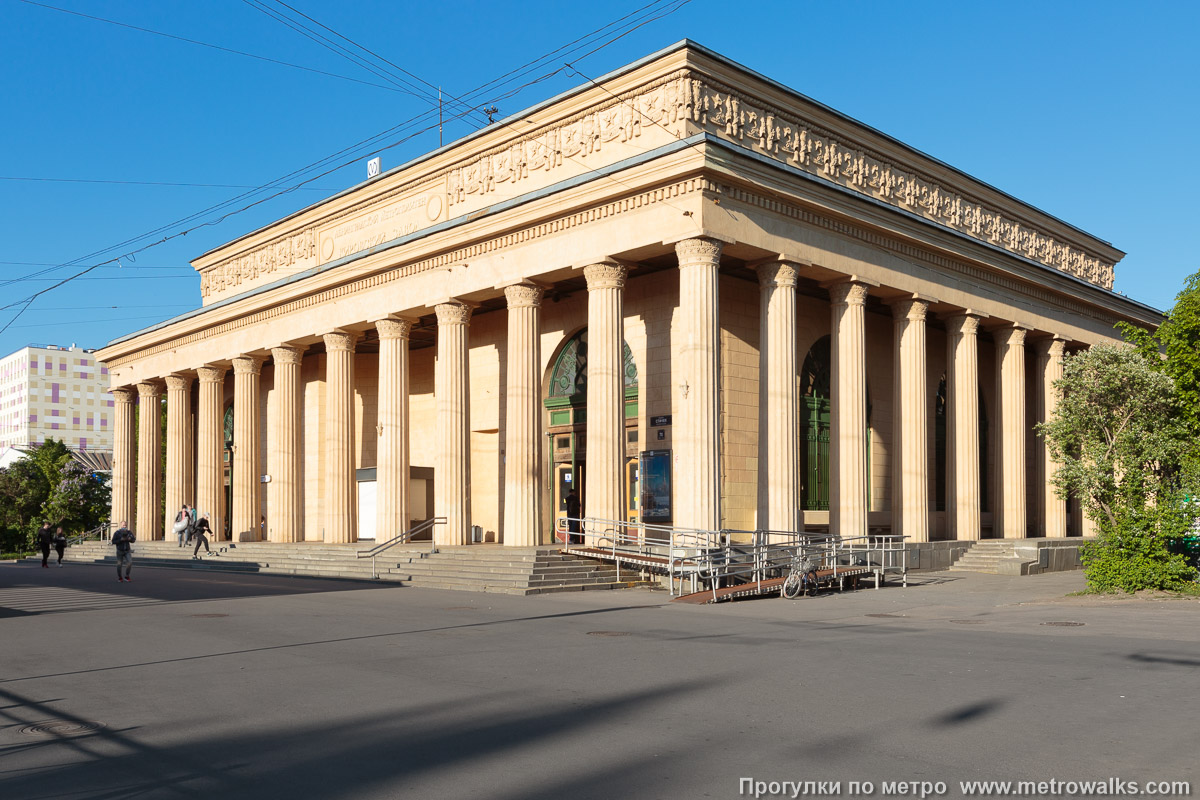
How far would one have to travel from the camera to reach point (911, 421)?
31141 millimetres

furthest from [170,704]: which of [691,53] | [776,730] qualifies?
[691,53]

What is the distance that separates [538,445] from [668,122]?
30.7 ft

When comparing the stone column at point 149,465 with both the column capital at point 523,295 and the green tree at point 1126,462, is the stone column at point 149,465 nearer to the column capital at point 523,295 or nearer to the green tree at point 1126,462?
the column capital at point 523,295

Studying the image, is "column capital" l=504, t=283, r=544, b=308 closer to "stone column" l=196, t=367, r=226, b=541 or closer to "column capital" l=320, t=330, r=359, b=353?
"column capital" l=320, t=330, r=359, b=353

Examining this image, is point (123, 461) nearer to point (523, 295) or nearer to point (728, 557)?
point (523, 295)

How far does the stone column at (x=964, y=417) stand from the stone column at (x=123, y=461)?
35.8 metres

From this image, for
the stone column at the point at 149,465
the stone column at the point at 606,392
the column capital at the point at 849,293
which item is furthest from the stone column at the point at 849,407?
the stone column at the point at 149,465

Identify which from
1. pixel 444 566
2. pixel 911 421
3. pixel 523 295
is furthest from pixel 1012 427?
pixel 444 566

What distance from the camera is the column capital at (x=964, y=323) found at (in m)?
33.5

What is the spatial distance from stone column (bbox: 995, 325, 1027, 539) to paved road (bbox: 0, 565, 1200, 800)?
692 inches

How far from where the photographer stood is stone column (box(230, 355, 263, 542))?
134 feet

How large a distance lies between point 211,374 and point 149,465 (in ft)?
23.3

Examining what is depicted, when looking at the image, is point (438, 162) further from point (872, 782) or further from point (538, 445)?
point (872, 782)

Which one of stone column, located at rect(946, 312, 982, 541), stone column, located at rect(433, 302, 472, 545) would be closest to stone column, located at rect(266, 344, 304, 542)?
stone column, located at rect(433, 302, 472, 545)
